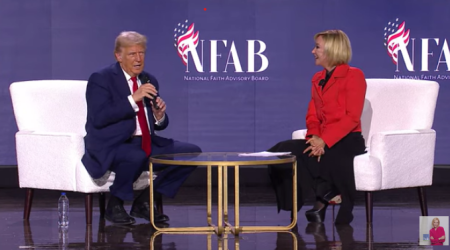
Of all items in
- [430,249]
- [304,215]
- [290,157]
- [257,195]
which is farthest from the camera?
[257,195]

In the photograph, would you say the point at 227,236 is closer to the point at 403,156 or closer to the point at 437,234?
the point at 437,234

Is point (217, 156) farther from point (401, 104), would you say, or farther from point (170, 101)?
point (170, 101)

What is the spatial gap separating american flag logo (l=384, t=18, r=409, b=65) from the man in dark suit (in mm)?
2692

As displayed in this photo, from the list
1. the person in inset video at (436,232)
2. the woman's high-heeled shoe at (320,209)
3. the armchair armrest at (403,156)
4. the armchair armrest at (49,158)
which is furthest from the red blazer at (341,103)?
the armchair armrest at (49,158)

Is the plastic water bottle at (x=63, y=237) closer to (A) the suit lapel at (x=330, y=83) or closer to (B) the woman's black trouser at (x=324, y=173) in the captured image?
(B) the woman's black trouser at (x=324, y=173)

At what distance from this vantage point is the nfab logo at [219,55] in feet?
22.3

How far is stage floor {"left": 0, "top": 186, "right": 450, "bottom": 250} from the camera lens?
4.08 m

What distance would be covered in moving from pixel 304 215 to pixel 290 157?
985mm

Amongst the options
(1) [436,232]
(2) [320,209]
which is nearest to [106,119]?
(2) [320,209]

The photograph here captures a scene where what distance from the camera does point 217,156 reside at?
4.41 meters

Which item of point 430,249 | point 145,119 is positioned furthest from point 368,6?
point 430,249

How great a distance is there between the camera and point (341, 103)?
4.76 meters

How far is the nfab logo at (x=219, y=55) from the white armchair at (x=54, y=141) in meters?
1.70

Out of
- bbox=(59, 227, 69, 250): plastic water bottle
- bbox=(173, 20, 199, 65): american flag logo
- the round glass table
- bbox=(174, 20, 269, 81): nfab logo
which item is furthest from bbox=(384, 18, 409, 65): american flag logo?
bbox=(59, 227, 69, 250): plastic water bottle
